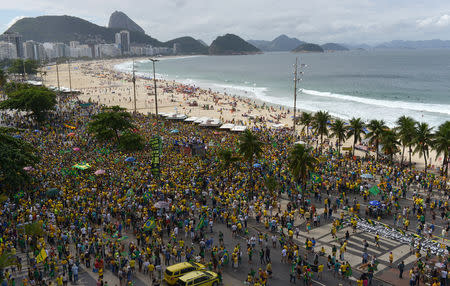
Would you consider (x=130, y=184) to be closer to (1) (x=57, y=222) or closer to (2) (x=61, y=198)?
(2) (x=61, y=198)

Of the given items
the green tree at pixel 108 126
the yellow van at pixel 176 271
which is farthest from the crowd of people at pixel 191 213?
the green tree at pixel 108 126

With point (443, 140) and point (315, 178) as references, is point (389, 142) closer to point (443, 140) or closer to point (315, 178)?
point (443, 140)

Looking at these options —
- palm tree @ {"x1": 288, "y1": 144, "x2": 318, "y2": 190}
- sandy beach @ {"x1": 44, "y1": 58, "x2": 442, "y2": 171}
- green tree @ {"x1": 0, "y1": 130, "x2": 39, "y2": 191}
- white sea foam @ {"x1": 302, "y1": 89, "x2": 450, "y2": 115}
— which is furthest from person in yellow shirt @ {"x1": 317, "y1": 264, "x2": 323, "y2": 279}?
white sea foam @ {"x1": 302, "y1": 89, "x2": 450, "y2": 115}

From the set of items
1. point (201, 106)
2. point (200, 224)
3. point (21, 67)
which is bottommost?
point (200, 224)

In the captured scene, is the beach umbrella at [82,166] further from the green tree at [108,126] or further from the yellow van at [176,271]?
the yellow van at [176,271]

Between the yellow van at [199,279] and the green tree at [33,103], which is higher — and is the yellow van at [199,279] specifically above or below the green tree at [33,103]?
below

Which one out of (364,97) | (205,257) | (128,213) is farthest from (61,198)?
(364,97)

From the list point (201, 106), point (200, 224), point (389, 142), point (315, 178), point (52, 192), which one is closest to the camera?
point (200, 224)

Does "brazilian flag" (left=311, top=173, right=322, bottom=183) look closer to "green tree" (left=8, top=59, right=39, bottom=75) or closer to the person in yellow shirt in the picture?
the person in yellow shirt

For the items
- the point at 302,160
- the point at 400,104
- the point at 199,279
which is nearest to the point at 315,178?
the point at 302,160
